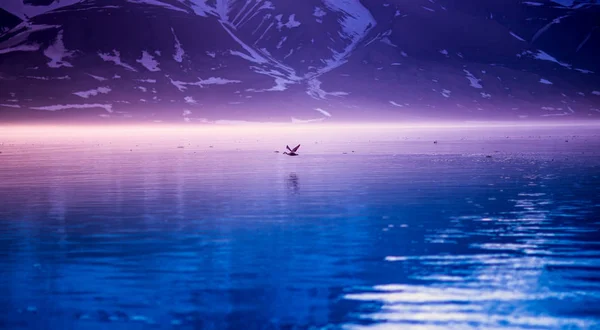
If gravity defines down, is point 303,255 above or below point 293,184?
below

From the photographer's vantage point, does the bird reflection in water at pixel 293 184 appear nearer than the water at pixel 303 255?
No

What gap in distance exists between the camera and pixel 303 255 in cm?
1905

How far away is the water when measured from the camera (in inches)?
546

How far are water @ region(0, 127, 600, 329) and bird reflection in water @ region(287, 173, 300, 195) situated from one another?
0.14m

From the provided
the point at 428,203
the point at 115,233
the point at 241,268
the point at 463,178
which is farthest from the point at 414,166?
the point at 241,268

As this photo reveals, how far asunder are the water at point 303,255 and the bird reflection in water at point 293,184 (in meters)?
0.14

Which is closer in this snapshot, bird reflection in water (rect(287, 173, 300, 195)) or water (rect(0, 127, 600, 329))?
water (rect(0, 127, 600, 329))

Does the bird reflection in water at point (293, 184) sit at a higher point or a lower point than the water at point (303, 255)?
higher

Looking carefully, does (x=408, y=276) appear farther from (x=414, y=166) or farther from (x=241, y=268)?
(x=414, y=166)

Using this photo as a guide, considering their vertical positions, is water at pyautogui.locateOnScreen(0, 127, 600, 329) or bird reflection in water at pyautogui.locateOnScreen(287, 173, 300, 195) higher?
bird reflection in water at pyautogui.locateOnScreen(287, 173, 300, 195)

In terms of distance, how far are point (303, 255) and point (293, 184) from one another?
60.9 ft

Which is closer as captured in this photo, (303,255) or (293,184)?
(303,255)

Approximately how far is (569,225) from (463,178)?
16116mm

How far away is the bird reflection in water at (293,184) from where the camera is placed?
3441 cm
